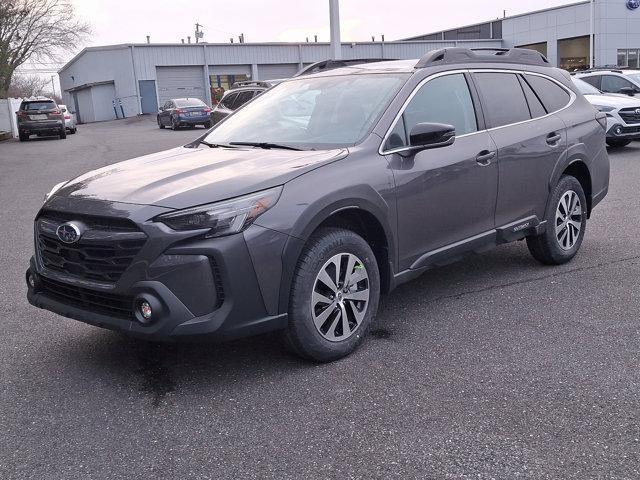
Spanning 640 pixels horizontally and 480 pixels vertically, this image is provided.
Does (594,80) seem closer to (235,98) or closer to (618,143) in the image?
(618,143)

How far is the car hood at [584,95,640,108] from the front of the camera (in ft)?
46.5

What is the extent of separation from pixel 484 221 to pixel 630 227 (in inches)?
124

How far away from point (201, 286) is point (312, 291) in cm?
67

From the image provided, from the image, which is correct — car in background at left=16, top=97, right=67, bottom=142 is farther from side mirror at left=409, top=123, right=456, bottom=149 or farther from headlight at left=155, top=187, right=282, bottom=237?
headlight at left=155, top=187, right=282, bottom=237

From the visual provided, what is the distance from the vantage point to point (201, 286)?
135 inches

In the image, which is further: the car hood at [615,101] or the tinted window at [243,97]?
the tinted window at [243,97]

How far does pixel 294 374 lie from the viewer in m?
3.85

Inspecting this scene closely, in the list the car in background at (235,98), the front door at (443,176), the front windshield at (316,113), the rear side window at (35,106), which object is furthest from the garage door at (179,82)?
the front door at (443,176)

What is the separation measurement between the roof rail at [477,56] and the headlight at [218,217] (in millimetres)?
1986

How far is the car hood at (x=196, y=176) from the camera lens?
142 inches

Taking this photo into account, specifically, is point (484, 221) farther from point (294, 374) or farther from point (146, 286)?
point (146, 286)

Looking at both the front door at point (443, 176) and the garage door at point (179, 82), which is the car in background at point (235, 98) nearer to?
the front door at point (443, 176)

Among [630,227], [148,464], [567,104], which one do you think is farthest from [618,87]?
[148,464]

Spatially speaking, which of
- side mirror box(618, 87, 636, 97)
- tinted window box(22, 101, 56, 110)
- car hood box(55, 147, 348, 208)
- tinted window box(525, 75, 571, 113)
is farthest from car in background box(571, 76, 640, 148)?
tinted window box(22, 101, 56, 110)
